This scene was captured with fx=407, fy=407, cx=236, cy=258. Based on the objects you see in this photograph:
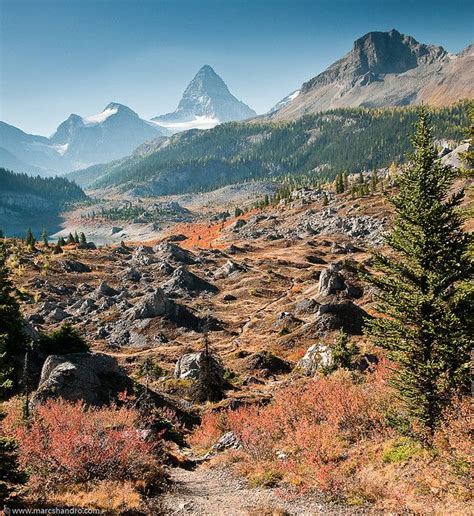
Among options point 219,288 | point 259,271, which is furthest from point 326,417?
point 259,271

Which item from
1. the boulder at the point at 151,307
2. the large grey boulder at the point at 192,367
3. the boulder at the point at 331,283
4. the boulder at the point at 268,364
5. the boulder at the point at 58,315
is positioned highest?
the boulder at the point at 331,283

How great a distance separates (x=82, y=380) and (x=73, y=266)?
289 ft

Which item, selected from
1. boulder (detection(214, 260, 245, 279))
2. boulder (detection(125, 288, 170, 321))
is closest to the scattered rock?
boulder (detection(125, 288, 170, 321))

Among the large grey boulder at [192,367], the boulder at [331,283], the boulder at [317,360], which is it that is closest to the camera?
the boulder at [317,360]

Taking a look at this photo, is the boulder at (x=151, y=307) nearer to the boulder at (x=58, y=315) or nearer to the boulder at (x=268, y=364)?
the boulder at (x=58, y=315)

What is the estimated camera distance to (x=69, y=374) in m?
29.5

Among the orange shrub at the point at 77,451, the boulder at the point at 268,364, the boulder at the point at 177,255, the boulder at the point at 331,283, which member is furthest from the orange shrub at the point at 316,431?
the boulder at the point at 177,255

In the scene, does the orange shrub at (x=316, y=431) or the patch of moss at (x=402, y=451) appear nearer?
the patch of moss at (x=402, y=451)

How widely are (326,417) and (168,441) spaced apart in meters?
11.7

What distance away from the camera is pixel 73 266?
11112 cm

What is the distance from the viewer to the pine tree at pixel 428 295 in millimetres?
16750

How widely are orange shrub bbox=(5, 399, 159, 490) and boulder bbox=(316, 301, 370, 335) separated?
4004 centimetres

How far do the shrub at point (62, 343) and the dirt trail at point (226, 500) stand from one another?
2270cm

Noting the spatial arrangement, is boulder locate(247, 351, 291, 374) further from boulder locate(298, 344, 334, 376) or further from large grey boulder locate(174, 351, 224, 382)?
large grey boulder locate(174, 351, 224, 382)
